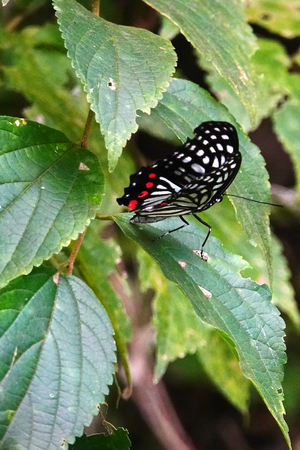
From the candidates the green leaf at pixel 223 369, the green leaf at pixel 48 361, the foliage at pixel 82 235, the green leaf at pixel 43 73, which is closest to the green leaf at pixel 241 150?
the foliage at pixel 82 235

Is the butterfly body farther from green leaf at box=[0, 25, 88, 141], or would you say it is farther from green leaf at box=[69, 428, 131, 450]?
green leaf at box=[0, 25, 88, 141]

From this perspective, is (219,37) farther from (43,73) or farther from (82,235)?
(43,73)

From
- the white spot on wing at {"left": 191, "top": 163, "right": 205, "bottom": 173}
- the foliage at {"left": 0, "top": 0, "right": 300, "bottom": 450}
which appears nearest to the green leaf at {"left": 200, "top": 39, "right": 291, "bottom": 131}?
the foliage at {"left": 0, "top": 0, "right": 300, "bottom": 450}

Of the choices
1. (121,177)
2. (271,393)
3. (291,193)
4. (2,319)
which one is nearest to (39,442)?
(2,319)

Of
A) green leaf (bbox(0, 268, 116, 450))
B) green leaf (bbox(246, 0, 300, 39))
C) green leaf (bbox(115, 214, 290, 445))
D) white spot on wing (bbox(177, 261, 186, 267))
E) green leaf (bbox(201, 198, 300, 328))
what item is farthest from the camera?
green leaf (bbox(246, 0, 300, 39))

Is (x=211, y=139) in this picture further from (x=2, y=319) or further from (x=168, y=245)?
(x=2, y=319)
